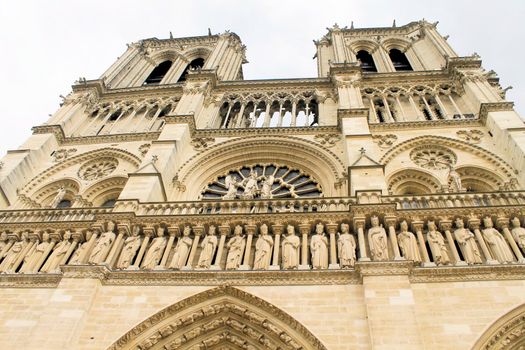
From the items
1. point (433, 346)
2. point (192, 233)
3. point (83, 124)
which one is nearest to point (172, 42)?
point (83, 124)

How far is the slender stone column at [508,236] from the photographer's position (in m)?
8.40

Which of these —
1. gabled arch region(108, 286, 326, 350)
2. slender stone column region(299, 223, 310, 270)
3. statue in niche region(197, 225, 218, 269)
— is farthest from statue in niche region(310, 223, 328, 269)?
statue in niche region(197, 225, 218, 269)

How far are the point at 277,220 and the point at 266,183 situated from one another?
9.75 ft

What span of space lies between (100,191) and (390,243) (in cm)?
871

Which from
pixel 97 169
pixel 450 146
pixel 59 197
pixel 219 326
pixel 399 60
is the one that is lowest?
pixel 219 326

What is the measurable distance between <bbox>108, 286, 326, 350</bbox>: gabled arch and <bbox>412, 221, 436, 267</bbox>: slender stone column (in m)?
2.61

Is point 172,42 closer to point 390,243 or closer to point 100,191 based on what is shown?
point 100,191

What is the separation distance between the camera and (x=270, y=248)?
9211 mm

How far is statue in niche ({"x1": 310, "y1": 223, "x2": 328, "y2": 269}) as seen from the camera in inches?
341

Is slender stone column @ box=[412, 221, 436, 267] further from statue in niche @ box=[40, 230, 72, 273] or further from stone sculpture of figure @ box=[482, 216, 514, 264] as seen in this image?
statue in niche @ box=[40, 230, 72, 273]

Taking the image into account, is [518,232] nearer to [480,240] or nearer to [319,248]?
[480,240]

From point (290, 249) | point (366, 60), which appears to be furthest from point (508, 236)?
point (366, 60)

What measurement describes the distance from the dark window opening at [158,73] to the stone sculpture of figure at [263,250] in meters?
14.3

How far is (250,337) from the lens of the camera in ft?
26.2
